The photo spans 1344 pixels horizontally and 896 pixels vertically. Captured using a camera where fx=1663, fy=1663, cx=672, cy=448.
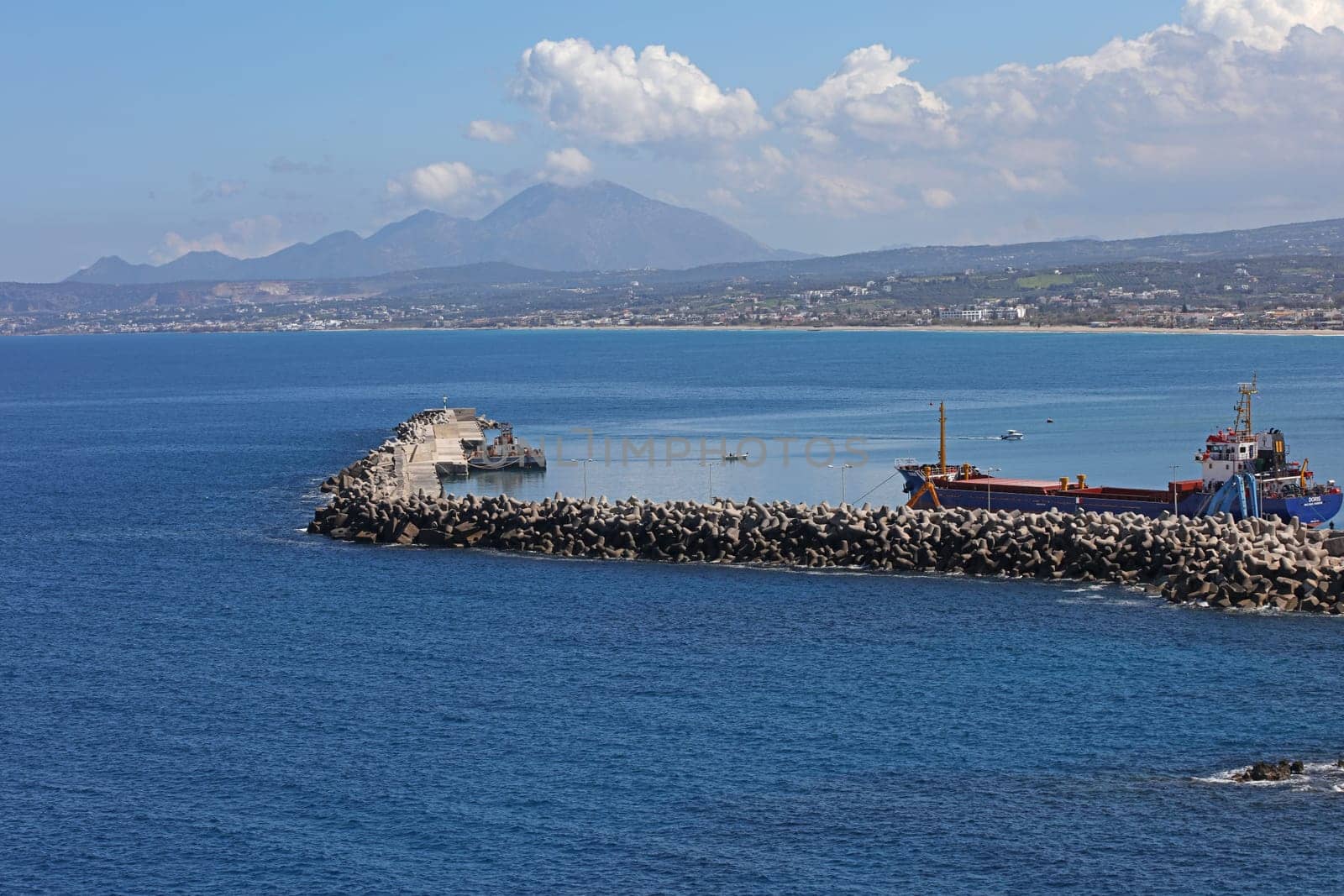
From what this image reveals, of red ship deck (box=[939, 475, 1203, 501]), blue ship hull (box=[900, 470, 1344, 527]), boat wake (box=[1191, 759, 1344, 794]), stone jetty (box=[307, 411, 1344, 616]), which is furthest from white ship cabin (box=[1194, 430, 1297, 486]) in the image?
boat wake (box=[1191, 759, 1344, 794])

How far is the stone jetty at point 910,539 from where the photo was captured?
37000mm

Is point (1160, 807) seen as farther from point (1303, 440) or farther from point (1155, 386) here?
point (1155, 386)

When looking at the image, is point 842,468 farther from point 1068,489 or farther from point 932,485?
point 1068,489

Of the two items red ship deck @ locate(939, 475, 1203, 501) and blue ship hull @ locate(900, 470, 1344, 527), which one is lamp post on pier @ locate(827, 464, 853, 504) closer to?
red ship deck @ locate(939, 475, 1203, 501)

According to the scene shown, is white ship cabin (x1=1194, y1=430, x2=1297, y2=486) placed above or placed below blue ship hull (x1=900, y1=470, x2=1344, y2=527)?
above

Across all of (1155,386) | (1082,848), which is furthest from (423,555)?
(1155,386)

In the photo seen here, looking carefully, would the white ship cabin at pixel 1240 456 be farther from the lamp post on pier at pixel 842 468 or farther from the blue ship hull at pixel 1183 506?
the lamp post on pier at pixel 842 468

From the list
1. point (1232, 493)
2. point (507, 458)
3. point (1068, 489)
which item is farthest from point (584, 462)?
point (1232, 493)

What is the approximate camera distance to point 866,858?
70.1 ft

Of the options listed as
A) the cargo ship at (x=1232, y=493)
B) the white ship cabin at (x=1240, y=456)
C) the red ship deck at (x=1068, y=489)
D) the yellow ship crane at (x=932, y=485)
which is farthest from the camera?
the yellow ship crane at (x=932, y=485)

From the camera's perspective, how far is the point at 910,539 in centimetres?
4238

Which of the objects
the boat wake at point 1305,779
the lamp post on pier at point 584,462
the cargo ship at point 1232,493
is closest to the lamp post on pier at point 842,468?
the lamp post on pier at point 584,462

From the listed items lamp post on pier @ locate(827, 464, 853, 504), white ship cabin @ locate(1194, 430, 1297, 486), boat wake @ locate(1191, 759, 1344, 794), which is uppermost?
white ship cabin @ locate(1194, 430, 1297, 486)

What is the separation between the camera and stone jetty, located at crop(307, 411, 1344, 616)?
37000 mm
